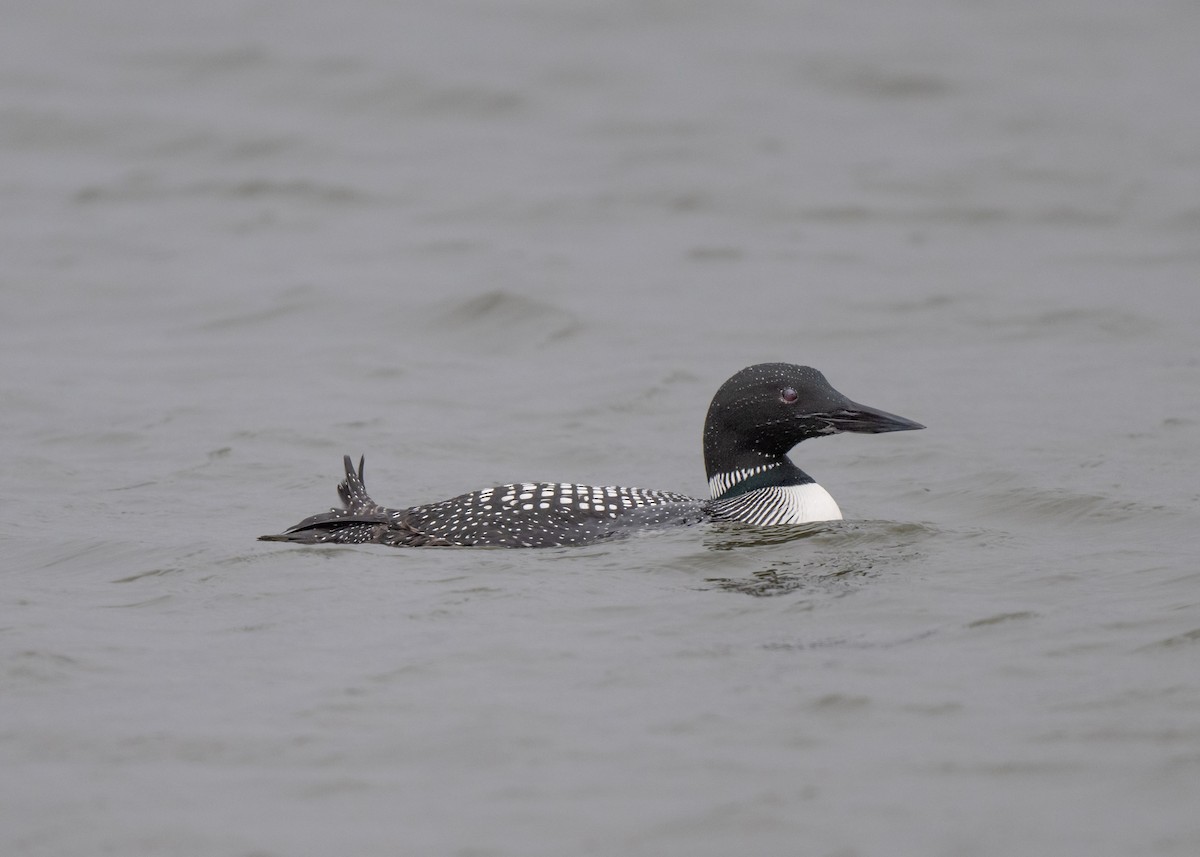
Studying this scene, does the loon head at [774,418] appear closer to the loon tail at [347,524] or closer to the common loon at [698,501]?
the common loon at [698,501]

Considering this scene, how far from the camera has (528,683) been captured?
4332 mm

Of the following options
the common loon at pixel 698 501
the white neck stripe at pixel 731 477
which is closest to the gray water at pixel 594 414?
the common loon at pixel 698 501

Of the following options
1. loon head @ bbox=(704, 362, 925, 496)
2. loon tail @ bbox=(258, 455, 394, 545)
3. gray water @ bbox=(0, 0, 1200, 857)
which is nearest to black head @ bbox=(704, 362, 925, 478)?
loon head @ bbox=(704, 362, 925, 496)

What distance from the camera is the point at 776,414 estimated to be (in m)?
6.02

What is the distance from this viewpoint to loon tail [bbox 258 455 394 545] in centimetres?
572

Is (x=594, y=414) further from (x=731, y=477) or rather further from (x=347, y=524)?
(x=347, y=524)

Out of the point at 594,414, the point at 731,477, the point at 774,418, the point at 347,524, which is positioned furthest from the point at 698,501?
the point at 594,414

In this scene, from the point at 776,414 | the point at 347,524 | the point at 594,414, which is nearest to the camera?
the point at 347,524

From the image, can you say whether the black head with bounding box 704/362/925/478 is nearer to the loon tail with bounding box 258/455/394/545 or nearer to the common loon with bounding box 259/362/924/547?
the common loon with bounding box 259/362/924/547

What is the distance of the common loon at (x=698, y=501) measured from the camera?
223 inches

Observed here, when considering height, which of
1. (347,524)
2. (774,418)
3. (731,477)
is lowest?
(347,524)

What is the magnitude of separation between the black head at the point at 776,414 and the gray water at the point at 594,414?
1.24 ft

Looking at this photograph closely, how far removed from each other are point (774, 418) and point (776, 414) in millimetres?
17

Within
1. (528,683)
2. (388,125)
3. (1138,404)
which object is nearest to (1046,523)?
(1138,404)
